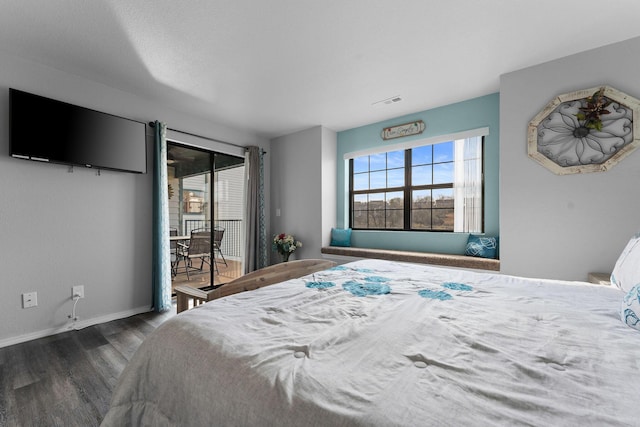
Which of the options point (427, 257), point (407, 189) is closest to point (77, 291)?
point (427, 257)

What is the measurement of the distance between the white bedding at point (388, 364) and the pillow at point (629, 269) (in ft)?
0.81

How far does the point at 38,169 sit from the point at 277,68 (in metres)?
2.38

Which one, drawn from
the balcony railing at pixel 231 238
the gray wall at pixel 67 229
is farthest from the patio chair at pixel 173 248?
the balcony railing at pixel 231 238

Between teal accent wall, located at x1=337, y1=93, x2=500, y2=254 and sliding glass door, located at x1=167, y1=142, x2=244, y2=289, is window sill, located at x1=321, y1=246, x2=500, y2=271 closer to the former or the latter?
teal accent wall, located at x1=337, y1=93, x2=500, y2=254

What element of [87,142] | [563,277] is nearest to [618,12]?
[563,277]

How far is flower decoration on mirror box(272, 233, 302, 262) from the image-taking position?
419 centimetres

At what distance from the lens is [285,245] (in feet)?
13.7

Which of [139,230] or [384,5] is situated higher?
[384,5]

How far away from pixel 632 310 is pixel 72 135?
392cm

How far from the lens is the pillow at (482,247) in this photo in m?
2.99

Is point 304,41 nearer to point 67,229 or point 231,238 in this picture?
point 67,229

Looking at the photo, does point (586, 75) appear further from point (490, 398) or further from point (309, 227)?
point (309, 227)

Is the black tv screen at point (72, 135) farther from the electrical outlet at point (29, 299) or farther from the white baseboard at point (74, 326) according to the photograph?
the white baseboard at point (74, 326)

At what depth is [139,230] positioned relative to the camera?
3.12 meters
